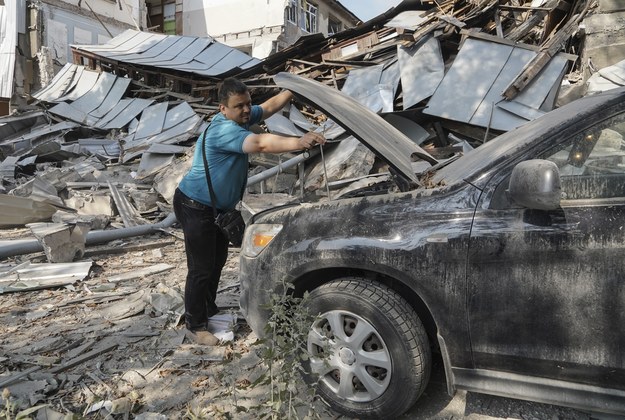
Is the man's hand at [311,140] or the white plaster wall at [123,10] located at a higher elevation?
the white plaster wall at [123,10]

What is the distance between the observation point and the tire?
7.11 feet

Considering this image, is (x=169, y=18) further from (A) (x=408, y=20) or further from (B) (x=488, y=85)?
(B) (x=488, y=85)

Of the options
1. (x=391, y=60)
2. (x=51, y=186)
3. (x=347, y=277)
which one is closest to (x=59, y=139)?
(x=51, y=186)

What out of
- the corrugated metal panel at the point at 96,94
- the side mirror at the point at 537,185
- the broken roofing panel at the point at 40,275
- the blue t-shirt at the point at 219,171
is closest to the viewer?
the side mirror at the point at 537,185

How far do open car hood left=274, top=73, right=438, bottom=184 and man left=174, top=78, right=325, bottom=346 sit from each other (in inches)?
17.3

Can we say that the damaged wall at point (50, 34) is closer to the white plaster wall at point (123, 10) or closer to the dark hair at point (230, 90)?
the white plaster wall at point (123, 10)

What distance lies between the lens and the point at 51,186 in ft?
29.3

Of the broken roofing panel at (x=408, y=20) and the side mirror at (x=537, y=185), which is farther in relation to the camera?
the broken roofing panel at (x=408, y=20)

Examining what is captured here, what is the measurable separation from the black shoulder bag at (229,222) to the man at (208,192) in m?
0.03

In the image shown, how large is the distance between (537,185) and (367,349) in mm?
1146

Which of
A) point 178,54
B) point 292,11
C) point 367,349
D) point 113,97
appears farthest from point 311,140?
point 292,11

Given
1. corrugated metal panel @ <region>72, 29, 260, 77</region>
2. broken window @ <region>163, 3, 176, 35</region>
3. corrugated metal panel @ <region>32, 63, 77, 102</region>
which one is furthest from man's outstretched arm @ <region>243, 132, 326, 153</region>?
broken window @ <region>163, 3, 176, 35</region>

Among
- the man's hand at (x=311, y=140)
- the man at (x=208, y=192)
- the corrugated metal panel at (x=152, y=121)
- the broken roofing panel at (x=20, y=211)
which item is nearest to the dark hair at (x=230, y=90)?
the man at (x=208, y=192)

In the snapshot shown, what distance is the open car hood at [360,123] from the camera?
2.38 meters
